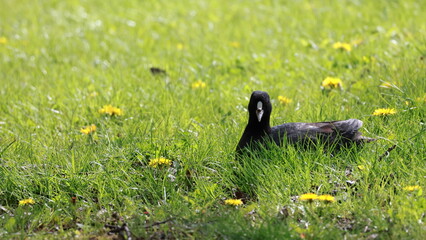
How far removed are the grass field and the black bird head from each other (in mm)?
264

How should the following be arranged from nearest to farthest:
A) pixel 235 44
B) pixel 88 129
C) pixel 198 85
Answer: pixel 88 129, pixel 198 85, pixel 235 44

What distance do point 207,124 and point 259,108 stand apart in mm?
914

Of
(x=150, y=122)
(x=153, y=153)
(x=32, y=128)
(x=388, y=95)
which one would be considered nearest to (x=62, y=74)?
(x=32, y=128)

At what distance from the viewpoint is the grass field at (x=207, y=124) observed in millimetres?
3301

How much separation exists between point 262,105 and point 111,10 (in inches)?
251

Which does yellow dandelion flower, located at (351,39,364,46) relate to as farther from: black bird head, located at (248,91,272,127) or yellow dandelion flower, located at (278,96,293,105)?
black bird head, located at (248,91,272,127)

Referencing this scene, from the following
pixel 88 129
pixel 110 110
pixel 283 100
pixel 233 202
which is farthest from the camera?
pixel 283 100

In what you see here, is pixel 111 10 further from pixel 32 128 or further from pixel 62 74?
pixel 32 128

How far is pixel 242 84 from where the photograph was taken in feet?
19.5

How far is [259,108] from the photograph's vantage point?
3.96 meters

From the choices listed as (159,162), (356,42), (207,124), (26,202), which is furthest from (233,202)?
(356,42)

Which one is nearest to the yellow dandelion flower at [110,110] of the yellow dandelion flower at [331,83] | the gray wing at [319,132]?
the gray wing at [319,132]

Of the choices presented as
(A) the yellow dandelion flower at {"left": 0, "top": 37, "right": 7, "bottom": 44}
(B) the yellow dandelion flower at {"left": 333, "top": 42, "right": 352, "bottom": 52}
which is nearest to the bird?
(B) the yellow dandelion flower at {"left": 333, "top": 42, "right": 352, "bottom": 52}

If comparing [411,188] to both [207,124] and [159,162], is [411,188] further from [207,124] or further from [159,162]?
[207,124]
